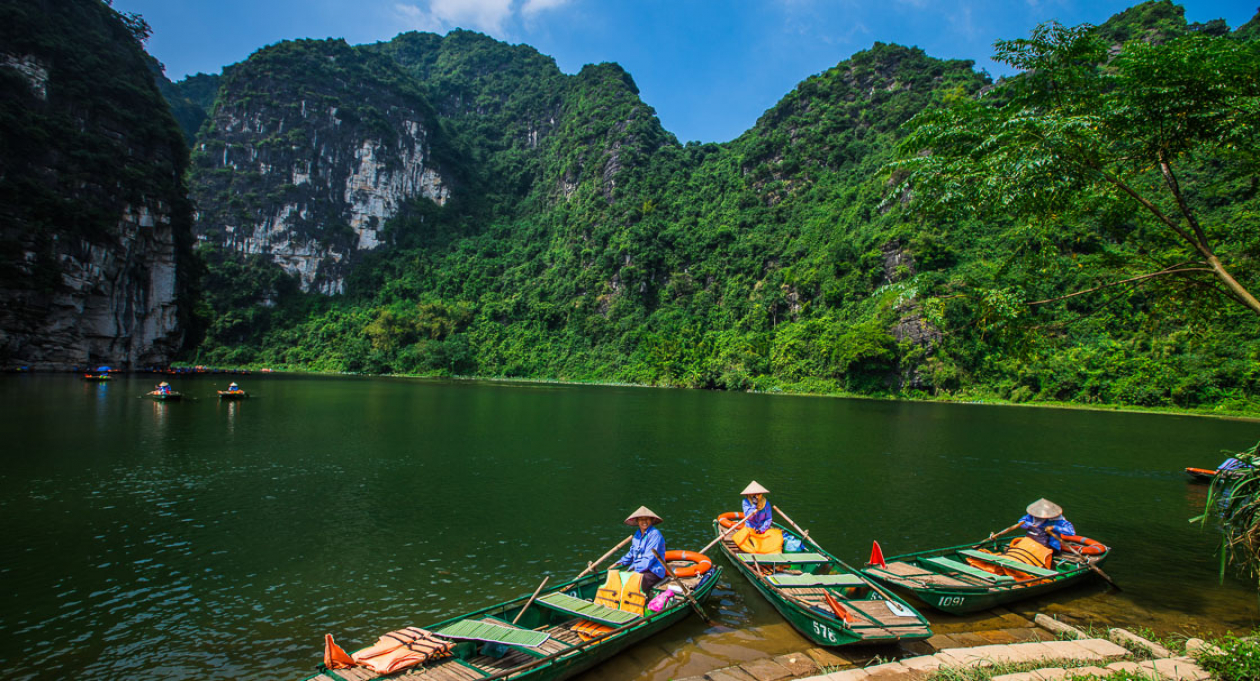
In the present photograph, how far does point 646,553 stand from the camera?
29.8ft

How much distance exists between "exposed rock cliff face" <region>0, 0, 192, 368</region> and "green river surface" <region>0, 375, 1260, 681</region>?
1072 inches

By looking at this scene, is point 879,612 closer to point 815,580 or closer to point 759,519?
point 815,580

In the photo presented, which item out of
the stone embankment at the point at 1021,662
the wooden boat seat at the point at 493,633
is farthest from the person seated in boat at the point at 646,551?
the wooden boat seat at the point at 493,633

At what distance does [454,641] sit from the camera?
6.72 m

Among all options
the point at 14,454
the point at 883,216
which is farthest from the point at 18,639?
the point at 883,216

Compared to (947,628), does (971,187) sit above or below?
above

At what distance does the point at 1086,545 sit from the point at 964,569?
11.2ft

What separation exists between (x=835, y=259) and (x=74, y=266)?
84784mm

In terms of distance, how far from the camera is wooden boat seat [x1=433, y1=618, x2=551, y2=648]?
6.71 meters

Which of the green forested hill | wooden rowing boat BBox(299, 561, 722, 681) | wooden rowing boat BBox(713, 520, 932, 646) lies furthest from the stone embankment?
the green forested hill

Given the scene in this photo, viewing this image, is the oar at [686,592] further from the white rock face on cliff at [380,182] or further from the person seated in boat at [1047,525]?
the white rock face on cliff at [380,182]

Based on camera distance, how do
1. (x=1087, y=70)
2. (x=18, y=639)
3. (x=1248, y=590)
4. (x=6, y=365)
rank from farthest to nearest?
(x=6, y=365), (x=1248, y=590), (x=1087, y=70), (x=18, y=639)

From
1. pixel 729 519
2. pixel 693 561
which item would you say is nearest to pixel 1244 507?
pixel 693 561

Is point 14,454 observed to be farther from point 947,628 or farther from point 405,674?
point 947,628
